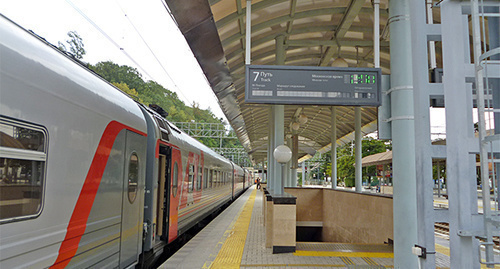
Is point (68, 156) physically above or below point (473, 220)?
above

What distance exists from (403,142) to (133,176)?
3.56 m

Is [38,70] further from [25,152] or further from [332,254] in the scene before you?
[332,254]

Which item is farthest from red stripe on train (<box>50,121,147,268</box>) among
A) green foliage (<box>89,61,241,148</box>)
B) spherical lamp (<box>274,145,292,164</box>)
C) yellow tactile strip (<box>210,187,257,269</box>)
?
green foliage (<box>89,61,241,148</box>)

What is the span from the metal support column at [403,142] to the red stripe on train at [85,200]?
3.29 m

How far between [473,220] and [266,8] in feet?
21.5

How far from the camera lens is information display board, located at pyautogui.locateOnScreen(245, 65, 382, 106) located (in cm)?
535

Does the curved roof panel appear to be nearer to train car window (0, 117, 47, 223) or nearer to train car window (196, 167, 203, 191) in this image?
train car window (196, 167, 203, 191)

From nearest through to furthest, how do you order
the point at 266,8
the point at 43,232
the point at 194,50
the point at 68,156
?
the point at 43,232 → the point at 68,156 → the point at 194,50 → the point at 266,8

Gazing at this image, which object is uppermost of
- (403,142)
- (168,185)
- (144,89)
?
(144,89)

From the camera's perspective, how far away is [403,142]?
13.9 feet

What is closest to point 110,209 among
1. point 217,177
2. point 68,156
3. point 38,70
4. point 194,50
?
point 68,156

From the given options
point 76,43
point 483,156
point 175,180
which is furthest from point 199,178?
point 76,43

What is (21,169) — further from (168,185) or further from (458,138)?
(168,185)

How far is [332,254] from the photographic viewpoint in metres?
7.11
